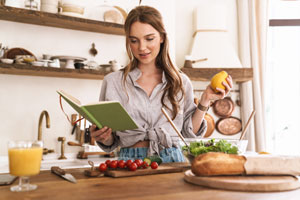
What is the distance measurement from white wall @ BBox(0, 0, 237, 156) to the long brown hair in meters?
1.35

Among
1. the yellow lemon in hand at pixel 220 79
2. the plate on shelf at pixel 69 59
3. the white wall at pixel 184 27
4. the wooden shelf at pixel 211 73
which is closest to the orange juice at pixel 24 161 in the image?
the yellow lemon in hand at pixel 220 79

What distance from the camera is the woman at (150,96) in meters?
1.79

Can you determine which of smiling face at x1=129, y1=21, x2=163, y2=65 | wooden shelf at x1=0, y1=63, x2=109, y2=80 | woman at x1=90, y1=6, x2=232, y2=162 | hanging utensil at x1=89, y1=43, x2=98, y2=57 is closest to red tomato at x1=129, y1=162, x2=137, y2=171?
woman at x1=90, y1=6, x2=232, y2=162

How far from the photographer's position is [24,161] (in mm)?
1004

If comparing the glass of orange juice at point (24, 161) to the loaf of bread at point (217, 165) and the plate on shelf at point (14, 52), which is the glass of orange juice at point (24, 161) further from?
the plate on shelf at point (14, 52)

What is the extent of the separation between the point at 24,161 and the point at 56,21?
2215mm

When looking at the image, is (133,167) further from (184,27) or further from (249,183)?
(184,27)

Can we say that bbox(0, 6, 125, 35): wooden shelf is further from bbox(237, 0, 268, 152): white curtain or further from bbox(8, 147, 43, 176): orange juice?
bbox(8, 147, 43, 176): orange juice

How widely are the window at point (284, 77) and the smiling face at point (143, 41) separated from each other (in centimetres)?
254

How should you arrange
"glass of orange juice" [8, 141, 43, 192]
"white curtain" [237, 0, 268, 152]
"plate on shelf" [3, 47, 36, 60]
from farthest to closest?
"white curtain" [237, 0, 268, 152]
"plate on shelf" [3, 47, 36, 60]
"glass of orange juice" [8, 141, 43, 192]

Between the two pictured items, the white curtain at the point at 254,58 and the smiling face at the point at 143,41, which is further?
the white curtain at the point at 254,58

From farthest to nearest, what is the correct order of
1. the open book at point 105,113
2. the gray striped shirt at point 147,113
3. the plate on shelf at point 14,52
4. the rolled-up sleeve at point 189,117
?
the plate on shelf at point 14,52
the rolled-up sleeve at point 189,117
the gray striped shirt at point 147,113
the open book at point 105,113

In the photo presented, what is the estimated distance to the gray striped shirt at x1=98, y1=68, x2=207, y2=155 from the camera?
70.2 inches

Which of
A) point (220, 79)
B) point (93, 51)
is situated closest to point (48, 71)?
point (93, 51)
